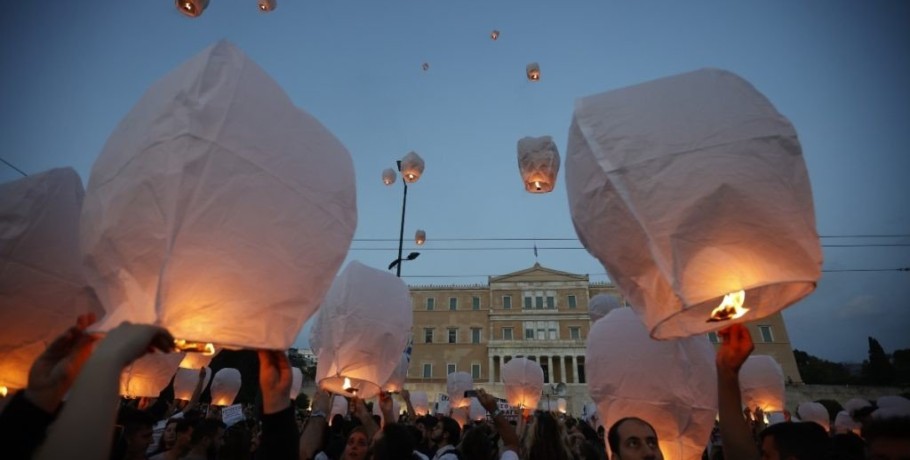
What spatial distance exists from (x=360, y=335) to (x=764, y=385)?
21.6 feet

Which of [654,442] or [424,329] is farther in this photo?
[424,329]

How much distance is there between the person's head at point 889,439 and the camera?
2410mm

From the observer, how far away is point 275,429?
1.89 m

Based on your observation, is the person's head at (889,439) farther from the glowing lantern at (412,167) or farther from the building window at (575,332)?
the building window at (575,332)

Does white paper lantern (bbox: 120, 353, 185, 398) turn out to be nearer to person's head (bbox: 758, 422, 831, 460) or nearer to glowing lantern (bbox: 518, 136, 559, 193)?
glowing lantern (bbox: 518, 136, 559, 193)

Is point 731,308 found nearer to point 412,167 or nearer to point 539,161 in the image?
point 539,161

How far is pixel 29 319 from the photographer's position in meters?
2.08

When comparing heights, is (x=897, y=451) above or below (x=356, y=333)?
below

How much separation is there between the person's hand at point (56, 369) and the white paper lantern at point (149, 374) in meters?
2.50

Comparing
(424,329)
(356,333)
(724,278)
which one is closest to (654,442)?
(724,278)

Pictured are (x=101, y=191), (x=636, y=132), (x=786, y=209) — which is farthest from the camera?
(x=636, y=132)

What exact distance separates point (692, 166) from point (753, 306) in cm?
76

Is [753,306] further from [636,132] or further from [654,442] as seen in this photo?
[654,442]

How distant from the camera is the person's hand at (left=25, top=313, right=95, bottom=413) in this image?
1.50 metres
